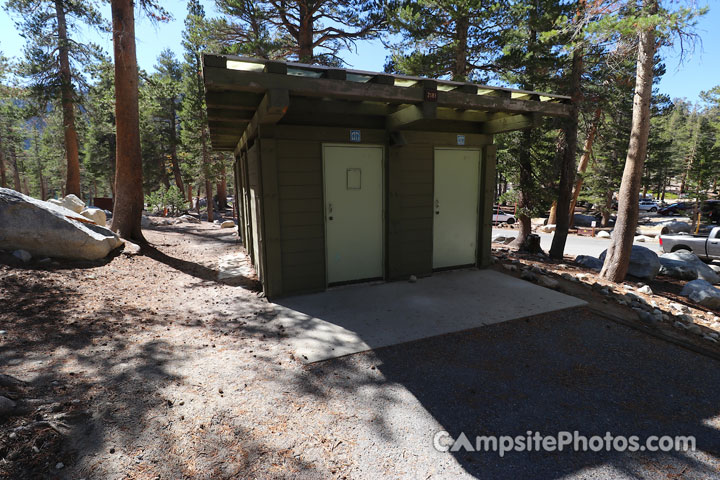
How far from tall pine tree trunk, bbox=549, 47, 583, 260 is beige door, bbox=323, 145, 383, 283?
704 centimetres

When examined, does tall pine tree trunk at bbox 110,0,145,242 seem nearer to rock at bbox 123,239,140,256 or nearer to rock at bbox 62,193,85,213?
rock at bbox 123,239,140,256

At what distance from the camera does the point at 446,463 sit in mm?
2184

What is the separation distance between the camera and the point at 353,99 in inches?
163

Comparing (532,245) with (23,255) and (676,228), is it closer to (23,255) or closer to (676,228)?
(23,255)

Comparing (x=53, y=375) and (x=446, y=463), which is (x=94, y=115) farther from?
(x=446, y=463)

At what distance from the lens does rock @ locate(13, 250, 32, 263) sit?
5.43 m

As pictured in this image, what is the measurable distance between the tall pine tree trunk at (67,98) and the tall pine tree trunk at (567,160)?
15397 mm

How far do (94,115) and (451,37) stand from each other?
15.3 meters

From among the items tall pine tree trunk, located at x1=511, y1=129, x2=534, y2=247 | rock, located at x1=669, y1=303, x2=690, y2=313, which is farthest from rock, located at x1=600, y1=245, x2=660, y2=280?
tall pine tree trunk, located at x1=511, y1=129, x2=534, y2=247

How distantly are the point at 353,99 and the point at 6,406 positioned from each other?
395 cm

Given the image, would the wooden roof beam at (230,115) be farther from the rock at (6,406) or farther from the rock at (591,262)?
the rock at (591,262)

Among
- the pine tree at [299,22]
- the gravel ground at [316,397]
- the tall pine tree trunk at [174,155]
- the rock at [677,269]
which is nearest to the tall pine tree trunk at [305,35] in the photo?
the pine tree at [299,22]

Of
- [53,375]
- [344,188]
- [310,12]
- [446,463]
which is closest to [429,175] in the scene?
[344,188]

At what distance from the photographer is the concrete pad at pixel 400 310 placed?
150 inches
